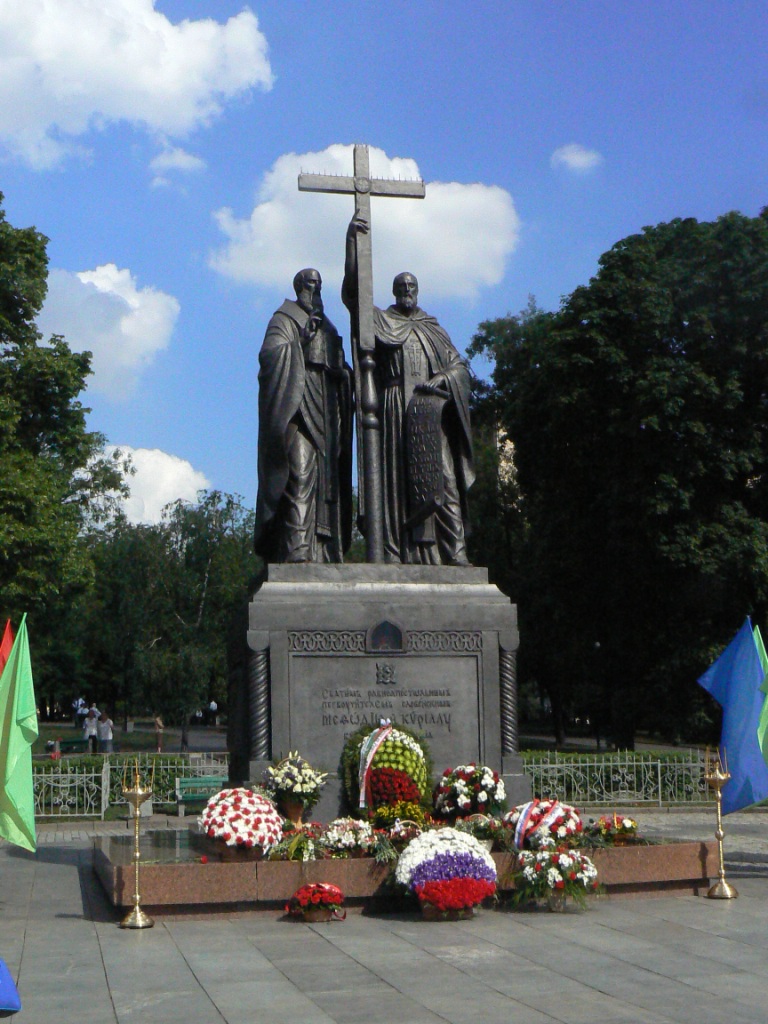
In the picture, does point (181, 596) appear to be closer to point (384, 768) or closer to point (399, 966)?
point (384, 768)

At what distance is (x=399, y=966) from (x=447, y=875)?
161cm

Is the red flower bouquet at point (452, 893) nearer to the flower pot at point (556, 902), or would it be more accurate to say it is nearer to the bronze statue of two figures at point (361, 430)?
the flower pot at point (556, 902)

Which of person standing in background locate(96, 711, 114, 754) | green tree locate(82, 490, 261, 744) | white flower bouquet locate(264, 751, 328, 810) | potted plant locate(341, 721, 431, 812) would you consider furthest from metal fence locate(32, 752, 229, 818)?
green tree locate(82, 490, 261, 744)

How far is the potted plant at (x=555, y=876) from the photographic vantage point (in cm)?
964

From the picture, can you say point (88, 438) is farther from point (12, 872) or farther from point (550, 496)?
point (12, 872)

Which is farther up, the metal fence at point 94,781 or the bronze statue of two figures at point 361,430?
the bronze statue of two figures at point 361,430

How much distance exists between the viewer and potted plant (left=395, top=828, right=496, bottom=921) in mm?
9258

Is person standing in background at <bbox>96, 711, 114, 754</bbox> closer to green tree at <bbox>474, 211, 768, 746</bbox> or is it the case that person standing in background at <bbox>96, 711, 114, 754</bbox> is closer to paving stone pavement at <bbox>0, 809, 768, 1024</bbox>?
green tree at <bbox>474, 211, 768, 746</bbox>

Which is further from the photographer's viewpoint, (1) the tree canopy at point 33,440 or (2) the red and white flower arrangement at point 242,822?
(1) the tree canopy at point 33,440

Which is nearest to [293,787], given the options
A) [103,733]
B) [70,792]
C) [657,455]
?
[70,792]

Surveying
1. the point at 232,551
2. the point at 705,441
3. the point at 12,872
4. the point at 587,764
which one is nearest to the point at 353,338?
the point at 12,872

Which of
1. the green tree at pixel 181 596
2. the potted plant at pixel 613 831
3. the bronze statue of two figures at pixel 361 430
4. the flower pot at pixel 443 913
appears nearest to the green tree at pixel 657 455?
the green tree at pixel 181 596

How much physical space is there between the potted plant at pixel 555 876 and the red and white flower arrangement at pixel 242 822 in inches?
78.6

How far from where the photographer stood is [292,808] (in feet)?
36.5
